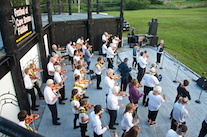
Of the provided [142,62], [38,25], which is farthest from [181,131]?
[38,25]

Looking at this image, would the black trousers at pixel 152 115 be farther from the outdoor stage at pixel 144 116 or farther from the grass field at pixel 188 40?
the grass field at pixel 188 40

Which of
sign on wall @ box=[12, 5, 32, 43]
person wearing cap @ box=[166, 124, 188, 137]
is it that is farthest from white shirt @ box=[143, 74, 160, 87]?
sign on wall @ box=[12, 5, 32, 43]

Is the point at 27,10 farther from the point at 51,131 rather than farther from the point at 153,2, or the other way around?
the point at 153,2

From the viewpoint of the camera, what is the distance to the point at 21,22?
248 inches

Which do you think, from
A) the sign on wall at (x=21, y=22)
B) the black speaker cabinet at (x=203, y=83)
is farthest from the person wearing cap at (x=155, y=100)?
the sign on wall at (x=21, y=22)

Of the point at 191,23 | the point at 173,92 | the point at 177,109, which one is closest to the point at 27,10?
the point at 177,109

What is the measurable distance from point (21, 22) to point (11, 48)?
194cm

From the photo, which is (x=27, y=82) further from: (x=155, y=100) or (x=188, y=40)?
(x=188, y=40)

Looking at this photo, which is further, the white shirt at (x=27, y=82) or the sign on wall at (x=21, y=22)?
the white shirt at (x=27, y=82)

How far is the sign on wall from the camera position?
18.8 feet

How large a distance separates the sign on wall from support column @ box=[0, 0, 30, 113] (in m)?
0.89

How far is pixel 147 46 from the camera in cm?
1653

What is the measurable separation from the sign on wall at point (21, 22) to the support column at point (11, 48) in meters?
0.89

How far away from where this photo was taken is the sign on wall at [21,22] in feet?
18.8
